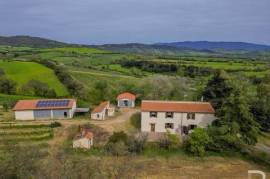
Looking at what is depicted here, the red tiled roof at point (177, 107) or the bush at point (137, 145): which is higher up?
the red tiled roof at point (177, 107)

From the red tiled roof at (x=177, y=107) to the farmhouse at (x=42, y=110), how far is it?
11.1 meters

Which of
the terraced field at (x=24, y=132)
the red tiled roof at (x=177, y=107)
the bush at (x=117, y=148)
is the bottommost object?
the bush at (x=117, y=148)

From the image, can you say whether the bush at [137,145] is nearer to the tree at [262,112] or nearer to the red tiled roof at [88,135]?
the red tiled roof at [88,135]

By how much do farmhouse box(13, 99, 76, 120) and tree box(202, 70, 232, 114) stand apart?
19443mm

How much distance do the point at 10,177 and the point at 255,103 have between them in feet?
112

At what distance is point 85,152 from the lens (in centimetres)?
3316

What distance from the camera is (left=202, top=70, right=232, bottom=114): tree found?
4039 centimetres

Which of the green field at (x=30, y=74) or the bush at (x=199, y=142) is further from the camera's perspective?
the green field at (x=30, y=74)

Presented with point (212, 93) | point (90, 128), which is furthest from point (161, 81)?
point (90, 128)

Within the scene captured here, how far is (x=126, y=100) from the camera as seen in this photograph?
4928 centimetres

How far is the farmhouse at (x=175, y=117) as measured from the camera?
38.3 metres

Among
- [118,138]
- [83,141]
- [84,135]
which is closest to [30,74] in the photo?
[84,135]

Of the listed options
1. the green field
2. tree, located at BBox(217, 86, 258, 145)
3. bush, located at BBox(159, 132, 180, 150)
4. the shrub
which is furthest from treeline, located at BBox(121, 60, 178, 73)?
the shrub

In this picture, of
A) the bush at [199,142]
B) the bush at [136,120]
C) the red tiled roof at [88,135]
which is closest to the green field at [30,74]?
the bush at [136,120]
